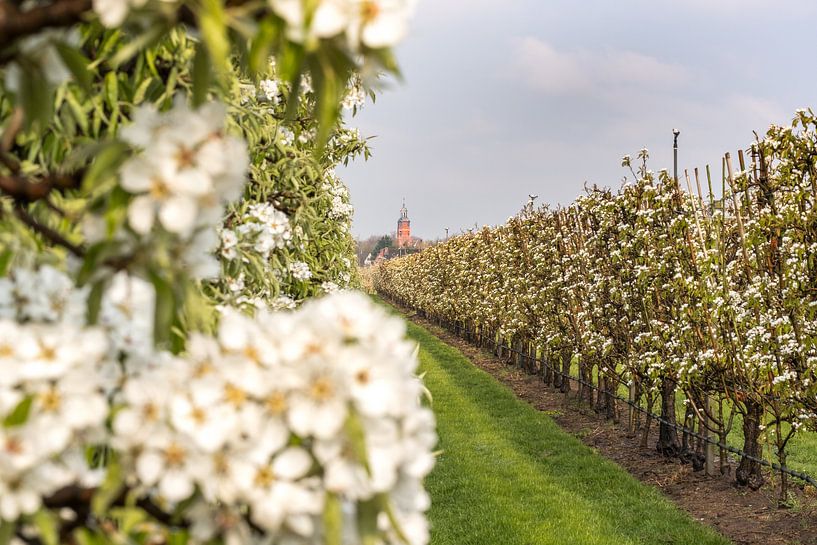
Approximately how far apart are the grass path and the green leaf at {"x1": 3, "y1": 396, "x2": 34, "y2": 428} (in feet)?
16.9

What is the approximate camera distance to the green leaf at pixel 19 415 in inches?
34.3

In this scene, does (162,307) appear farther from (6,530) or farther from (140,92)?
(140,92)

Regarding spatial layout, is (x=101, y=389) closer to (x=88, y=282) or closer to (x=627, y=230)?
(x=88, y=282)

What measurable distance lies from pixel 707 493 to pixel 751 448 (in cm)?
63

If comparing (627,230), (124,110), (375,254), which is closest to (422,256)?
(627,230)

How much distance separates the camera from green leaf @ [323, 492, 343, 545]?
34.6 inches

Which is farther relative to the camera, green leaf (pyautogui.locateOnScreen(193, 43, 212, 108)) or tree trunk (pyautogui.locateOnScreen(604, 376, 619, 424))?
tree trunk (pyautogui.locateOnScreen(604, 376, 619, 424))

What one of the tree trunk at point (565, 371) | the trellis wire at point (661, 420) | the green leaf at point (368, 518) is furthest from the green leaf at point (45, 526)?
the tree trunk at point (565, 371)

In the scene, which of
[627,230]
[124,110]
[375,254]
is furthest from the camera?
[375,254]

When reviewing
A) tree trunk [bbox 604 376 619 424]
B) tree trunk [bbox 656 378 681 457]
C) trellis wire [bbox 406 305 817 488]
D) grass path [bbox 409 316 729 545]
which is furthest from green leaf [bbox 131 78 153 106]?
tree trunk [bbox 604 376 619 424]

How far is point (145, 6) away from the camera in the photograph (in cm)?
88

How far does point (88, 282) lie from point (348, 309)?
0.36 meters

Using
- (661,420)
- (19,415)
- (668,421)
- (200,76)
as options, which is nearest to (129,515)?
(19,415)

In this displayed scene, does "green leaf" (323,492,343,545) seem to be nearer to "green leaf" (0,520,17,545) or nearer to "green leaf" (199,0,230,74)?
"green leaf" (0,520,17,545)
